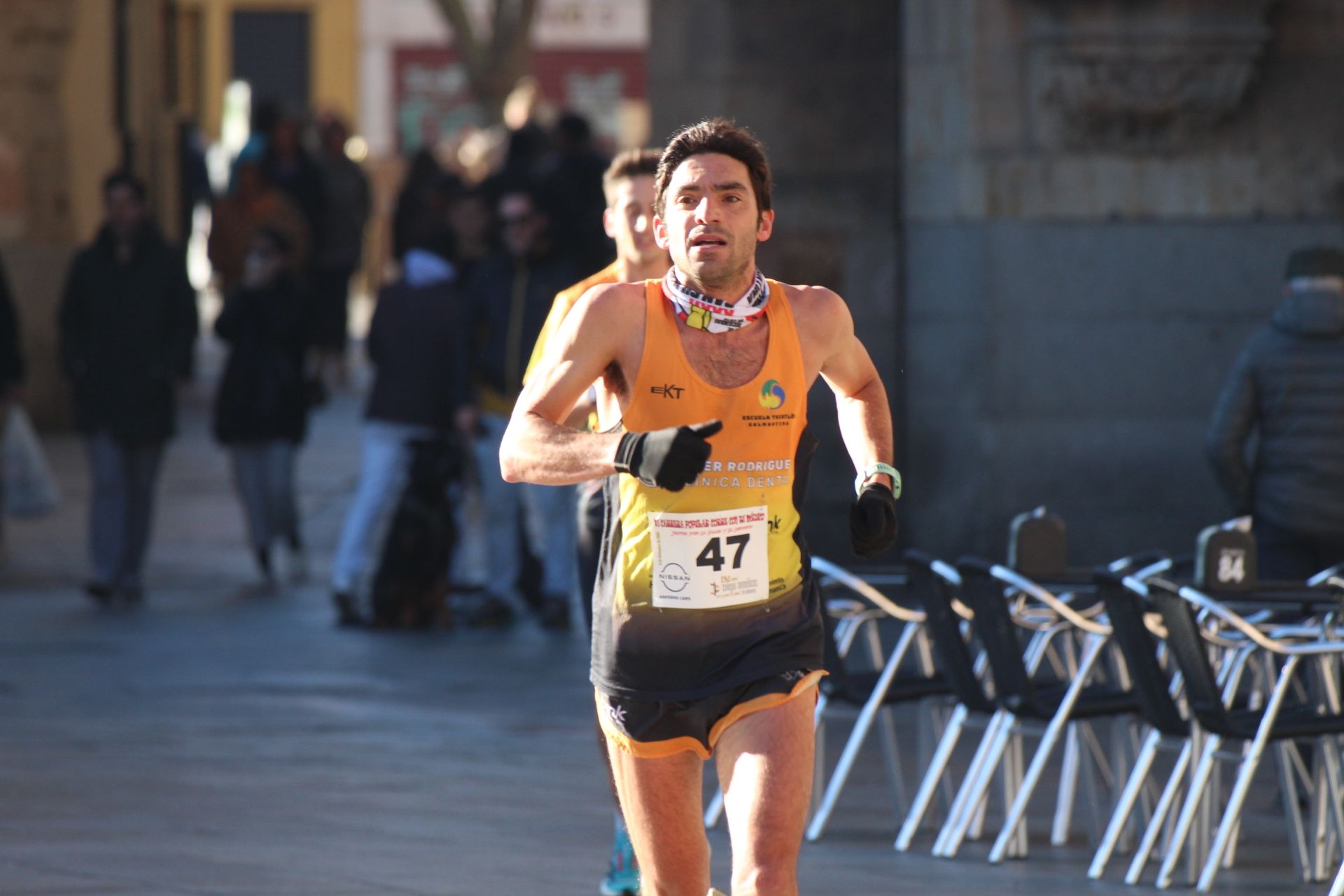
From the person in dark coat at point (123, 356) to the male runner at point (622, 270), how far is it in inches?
239

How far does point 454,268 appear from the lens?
13641 millimetres

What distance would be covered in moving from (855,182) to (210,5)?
3256 cm

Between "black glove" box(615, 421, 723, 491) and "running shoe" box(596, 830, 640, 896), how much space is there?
Answer: 237 cm

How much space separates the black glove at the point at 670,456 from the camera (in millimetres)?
4496

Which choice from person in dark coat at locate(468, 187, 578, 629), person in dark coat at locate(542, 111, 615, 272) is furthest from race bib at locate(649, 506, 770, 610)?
person in dark coat at locate(542, 111, 615, 272)

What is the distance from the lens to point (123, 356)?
12758 millimetres

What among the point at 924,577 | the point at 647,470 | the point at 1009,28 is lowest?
the point at 924,577

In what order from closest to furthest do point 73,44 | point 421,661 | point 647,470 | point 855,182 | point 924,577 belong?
point 647,470 < point 924,577 < point 421,661 < point 855,182 < point 73,44

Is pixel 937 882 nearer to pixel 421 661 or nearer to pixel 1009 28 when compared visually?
pixel 421 661

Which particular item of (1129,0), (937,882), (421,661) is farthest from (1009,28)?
(937,882)

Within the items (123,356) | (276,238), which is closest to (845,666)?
(123,356)

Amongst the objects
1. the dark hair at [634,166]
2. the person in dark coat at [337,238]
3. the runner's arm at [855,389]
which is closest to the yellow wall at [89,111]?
the person in dark coat at [337,238]

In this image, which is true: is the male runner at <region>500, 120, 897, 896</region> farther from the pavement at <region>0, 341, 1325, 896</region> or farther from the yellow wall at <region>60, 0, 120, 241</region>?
the yellow wall at <region>60, 0, 120, 241</region>

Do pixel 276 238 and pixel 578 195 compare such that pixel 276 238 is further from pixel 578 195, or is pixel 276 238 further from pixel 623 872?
pixel 623 872
